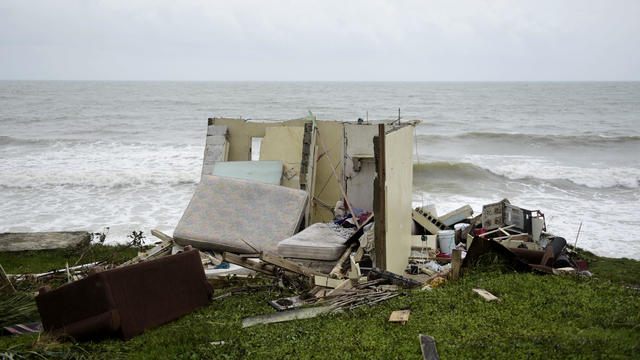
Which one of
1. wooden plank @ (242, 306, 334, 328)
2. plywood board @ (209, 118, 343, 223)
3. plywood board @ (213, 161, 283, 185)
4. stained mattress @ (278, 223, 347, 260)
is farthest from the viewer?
plywood board @ (209, 118, 343, 223)

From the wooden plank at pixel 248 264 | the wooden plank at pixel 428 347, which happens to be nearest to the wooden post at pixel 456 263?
the wooden plank at pixel 428 347

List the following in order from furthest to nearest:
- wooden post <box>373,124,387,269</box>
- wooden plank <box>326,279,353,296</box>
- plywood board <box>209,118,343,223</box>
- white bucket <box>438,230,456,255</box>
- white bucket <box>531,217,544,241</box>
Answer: plywood board <box>209,118,343,223</box> < white bucket <box>531,217,544,241</box> < white bucket <box>438,230,456,255</box> < wooden post <box>373,124,387,269</box> < wooden plank <box>326,279,353,296</box>

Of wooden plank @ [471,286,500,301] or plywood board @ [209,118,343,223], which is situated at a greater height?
plywood board @ [209,118,343,223]

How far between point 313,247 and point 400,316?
261cm

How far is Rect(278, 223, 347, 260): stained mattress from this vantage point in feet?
24.8

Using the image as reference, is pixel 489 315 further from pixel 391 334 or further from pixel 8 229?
pixel 8 229

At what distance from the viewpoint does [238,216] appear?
8734 millimetres

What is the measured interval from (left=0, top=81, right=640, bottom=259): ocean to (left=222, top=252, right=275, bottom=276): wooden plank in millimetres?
6044

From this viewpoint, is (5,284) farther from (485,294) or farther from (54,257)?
(485,294)

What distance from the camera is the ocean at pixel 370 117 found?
46.9ft

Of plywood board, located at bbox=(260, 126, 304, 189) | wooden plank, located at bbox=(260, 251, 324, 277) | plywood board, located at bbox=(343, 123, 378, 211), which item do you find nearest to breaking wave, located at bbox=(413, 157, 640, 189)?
plywood board, located at bbox=(260, 126, 304, 189)

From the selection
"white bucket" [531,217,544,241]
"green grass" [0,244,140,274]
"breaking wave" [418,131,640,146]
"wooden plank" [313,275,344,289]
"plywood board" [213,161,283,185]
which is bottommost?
"green grass" [0,244,140,274]

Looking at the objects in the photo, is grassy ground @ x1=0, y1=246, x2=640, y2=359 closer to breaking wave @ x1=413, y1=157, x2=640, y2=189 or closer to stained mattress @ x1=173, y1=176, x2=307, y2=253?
stained mattress @ x1=173, y1=176, x2=307, y2=253

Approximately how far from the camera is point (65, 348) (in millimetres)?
4781
